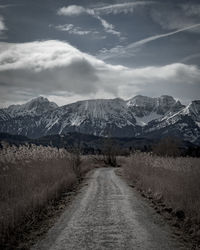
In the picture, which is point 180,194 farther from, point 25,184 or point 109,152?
point 109,152

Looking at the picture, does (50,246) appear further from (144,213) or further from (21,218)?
(144,213)

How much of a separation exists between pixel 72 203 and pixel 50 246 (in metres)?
5.90

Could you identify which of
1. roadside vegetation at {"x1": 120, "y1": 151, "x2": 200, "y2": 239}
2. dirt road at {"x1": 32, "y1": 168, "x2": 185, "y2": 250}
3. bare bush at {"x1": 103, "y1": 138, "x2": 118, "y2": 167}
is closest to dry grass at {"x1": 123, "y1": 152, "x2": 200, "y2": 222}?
roadside vegetation at {"x1": 120, "y1": 151, "x2": 200, "y2": 239}

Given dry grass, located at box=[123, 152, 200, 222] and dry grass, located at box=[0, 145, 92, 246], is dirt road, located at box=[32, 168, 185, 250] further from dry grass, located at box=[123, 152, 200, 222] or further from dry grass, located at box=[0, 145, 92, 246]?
dry grass, located at box=[0, 145, 92, 246]

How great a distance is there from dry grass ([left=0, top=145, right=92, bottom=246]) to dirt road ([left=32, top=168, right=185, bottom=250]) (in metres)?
1.18

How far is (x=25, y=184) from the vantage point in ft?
44.8

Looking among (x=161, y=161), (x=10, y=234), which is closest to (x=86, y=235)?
(x=10, y=234)

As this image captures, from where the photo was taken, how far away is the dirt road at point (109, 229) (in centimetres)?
699

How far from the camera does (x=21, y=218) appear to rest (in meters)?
8.91

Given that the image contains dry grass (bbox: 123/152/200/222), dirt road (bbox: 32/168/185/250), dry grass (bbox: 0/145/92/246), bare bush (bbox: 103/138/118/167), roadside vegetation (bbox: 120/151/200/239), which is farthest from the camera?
bare bush (bbox: 103/138/118/167)

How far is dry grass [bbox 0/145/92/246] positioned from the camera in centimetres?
891

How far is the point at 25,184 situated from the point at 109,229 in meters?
6.64

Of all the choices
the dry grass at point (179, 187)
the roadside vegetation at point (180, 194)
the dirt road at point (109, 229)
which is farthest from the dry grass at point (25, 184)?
the dry grass at point (179, 187)

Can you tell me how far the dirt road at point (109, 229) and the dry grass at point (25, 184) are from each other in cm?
118
